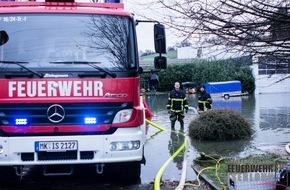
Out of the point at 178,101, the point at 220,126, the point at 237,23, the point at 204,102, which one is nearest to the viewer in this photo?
the point at 237,23

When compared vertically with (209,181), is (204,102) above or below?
above

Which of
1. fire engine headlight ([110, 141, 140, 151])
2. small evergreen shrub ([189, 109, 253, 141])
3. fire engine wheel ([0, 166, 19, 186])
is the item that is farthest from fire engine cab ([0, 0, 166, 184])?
small evergreen shrub ([189, 109, 253, 141])

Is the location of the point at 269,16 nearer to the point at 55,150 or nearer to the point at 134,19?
the point at 134,19

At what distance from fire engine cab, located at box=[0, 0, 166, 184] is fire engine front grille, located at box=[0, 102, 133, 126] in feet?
0.04

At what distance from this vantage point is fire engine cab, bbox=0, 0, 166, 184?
5855 mm

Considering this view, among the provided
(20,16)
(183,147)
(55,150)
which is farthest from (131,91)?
(183,147)

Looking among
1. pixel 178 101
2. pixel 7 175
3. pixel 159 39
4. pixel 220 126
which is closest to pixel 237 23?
pixel 159 39

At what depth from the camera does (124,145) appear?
6.02m

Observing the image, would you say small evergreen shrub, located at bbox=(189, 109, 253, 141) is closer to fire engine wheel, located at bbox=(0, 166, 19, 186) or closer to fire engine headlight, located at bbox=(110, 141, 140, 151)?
fire engine headlight, located at bbox=(110, 141, 140, 151)

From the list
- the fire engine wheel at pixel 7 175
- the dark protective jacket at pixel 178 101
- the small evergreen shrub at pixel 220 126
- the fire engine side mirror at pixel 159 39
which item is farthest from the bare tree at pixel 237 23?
the dark protective jacket at pixel 178 101

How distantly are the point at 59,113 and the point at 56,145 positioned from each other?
1.45ft

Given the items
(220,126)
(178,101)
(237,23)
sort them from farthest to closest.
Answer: (178,101) < (220,126) < (237,23)

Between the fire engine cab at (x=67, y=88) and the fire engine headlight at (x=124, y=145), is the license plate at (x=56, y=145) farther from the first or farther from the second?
the fire engine headlight at (x=124, y=145)

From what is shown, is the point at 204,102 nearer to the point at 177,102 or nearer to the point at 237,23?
the point at 177,102
